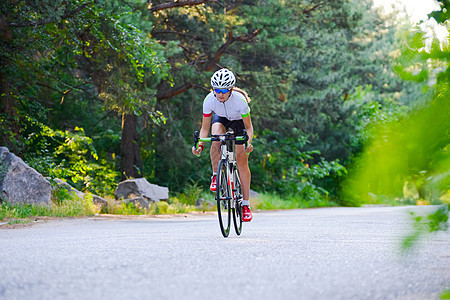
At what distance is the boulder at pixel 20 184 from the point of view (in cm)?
1435

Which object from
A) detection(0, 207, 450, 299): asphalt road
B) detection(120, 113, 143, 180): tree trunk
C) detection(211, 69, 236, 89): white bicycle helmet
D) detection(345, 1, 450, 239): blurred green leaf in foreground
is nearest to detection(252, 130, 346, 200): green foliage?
detection(120, 113, 143, 180): tree trunk

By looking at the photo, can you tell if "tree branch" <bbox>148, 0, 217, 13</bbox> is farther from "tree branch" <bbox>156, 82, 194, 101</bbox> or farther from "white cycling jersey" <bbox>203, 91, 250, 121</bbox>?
"white cycling jersey" <bbox>203, 91, 250, 121</bbox>

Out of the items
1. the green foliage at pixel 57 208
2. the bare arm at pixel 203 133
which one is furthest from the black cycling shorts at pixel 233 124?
the green foliage at pixel 57 208

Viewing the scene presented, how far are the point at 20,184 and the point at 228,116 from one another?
7565 mm

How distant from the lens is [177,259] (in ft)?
18.6

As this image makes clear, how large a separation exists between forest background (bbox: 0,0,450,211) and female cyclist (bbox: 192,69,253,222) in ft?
5.61

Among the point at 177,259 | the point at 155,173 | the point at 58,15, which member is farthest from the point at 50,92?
the point at 177,259

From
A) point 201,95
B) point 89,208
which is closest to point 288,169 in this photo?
point 201,95

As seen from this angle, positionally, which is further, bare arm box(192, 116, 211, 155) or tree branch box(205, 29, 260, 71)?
tree branch box(205, 29, 260, 71)

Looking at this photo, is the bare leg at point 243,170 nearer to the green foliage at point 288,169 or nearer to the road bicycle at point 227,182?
the road bicycle at point 227,182

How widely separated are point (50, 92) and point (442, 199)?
22.3 metres

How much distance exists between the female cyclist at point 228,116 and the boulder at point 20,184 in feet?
23.2

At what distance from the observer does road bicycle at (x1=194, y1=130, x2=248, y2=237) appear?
8.35 metres

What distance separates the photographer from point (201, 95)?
2622 centimetres
